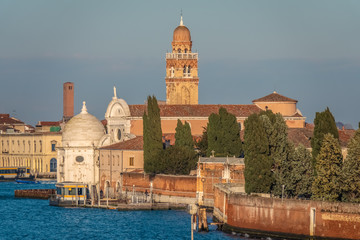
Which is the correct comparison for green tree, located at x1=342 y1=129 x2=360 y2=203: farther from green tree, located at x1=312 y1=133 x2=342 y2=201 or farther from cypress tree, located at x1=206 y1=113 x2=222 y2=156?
cypress tree, located at x1=206 y1=113 x2=222 y2=156

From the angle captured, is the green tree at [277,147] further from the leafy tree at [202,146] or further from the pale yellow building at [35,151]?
the pale yellow building at [35,151]

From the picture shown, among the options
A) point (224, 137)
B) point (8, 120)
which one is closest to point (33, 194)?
point (224, 137)

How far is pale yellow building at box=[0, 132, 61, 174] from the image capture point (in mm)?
124312

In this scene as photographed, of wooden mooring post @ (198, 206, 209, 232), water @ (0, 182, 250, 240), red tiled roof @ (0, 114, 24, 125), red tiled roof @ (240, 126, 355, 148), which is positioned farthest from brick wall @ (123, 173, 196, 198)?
red tiled roof @ (0, 114, 24, 125)

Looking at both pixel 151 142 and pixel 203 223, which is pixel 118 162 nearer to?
pixel 151 142

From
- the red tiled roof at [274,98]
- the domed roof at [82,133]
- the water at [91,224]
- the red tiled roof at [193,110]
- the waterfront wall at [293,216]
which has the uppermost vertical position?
the red tiled roof at [274,98]

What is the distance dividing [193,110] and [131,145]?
11.5 m

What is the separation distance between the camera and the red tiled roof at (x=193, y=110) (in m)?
92.1

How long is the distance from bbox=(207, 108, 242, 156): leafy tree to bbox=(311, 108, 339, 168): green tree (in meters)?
17.9

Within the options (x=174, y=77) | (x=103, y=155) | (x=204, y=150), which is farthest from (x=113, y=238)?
(x=174, y=77)

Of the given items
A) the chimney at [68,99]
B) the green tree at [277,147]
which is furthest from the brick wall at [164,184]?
the chimney at [68,99]

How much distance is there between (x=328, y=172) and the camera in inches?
2117

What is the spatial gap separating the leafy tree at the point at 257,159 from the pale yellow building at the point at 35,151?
64946mm

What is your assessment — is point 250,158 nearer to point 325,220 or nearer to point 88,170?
point 325,220
